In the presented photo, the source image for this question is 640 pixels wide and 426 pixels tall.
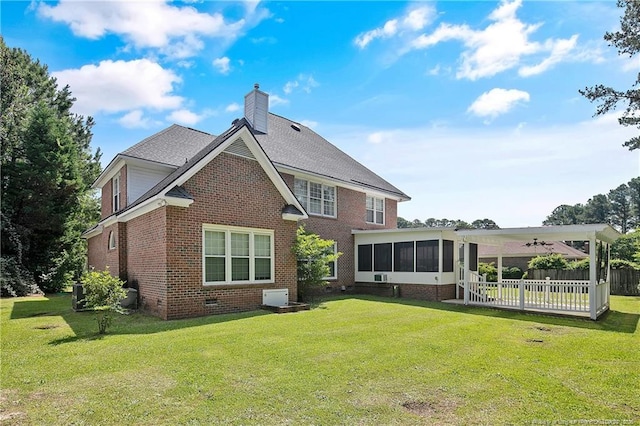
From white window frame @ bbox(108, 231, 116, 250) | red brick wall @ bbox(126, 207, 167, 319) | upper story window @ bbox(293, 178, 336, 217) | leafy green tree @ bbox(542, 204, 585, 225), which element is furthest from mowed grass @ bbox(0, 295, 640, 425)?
leafy green tree @ bbox(542, 204, 585, 225)

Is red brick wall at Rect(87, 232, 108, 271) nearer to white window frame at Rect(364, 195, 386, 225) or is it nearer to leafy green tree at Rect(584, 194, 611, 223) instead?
white window frame at Rect(364, 195, 386, 225)

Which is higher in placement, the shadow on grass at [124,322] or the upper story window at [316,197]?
the upper story window at [316,197]

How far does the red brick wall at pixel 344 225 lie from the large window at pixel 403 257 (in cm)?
261

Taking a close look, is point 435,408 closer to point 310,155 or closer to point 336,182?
point 336,182

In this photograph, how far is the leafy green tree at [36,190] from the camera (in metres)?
22.9

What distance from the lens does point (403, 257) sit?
17.2 meters

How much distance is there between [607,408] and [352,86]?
12251 millimetres

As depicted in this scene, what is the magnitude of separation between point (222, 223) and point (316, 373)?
6.93m

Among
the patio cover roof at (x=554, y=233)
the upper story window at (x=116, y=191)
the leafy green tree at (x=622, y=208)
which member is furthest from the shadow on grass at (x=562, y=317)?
the leafy green tree at (x=622, y=208)

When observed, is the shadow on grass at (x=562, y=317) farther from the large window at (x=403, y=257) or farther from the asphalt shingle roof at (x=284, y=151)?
the asphalt shingle roof at (x=284, y=151)

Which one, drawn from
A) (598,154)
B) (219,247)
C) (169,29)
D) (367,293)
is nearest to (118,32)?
(169,29)

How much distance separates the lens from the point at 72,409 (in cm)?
445

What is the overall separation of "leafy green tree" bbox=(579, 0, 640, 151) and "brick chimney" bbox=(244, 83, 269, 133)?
13395mm

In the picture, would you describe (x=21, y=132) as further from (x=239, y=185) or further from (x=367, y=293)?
(x=367, y=293)
